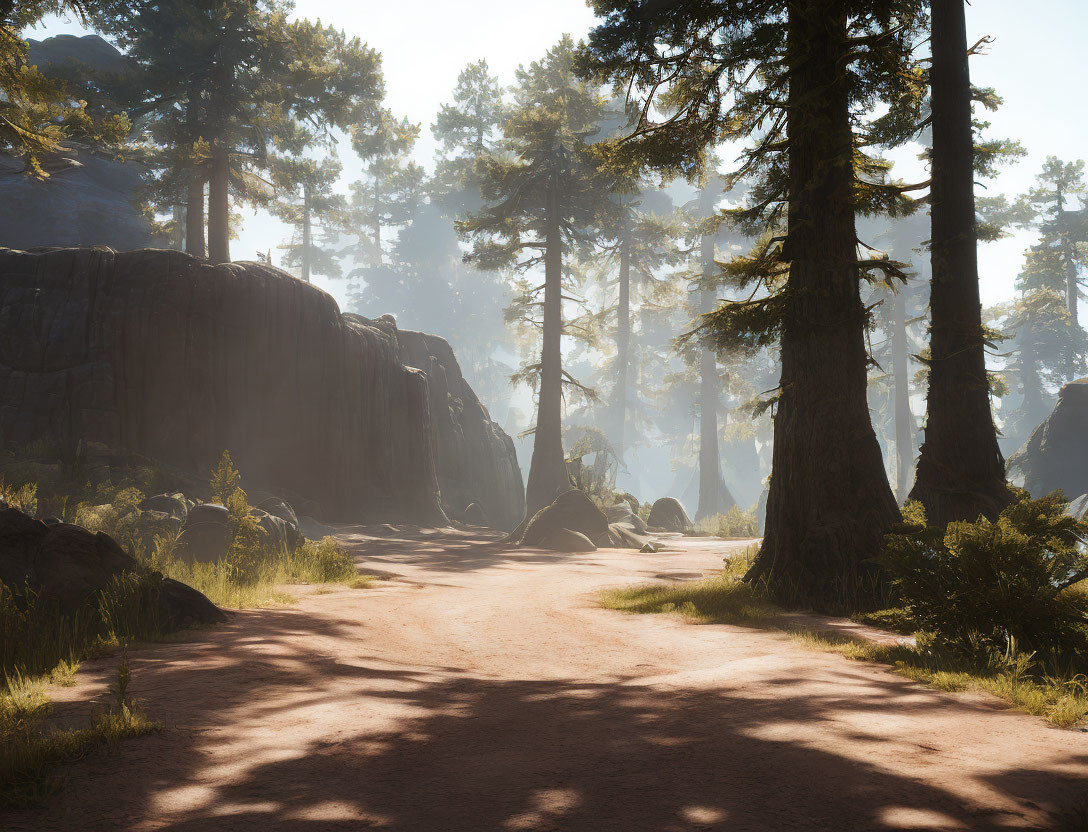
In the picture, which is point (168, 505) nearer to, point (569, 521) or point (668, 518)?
point (569, 521)

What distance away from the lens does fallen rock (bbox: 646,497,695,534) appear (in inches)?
1147

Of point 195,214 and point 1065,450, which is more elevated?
point 195,214

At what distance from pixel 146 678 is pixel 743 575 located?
23.9 feet

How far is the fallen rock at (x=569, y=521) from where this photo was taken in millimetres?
17766

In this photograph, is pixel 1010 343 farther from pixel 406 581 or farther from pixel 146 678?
pixel 146 678

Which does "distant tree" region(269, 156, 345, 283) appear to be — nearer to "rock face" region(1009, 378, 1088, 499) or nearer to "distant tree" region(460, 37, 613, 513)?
"distant tree" region(460, 37, 613, 513)

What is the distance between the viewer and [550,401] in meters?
24.4

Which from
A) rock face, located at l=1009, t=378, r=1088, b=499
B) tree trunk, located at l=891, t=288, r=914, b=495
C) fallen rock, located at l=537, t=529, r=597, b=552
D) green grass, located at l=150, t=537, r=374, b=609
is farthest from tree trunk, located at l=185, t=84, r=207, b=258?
rock face, located at l=1009, t=378, r=1088, b=499

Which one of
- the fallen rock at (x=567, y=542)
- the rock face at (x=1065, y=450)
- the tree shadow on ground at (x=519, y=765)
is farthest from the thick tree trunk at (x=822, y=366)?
the rock face at (x=1065, y=450)

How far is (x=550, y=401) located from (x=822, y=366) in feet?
53.8

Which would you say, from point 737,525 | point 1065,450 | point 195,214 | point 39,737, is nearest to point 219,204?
point 195,214

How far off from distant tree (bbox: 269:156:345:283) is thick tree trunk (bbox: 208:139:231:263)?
8.72 feet

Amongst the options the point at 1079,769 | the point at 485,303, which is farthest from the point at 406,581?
the point at 485,303

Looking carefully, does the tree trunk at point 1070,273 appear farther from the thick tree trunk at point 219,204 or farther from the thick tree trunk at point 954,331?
the thick tree trunk at point 219,204
